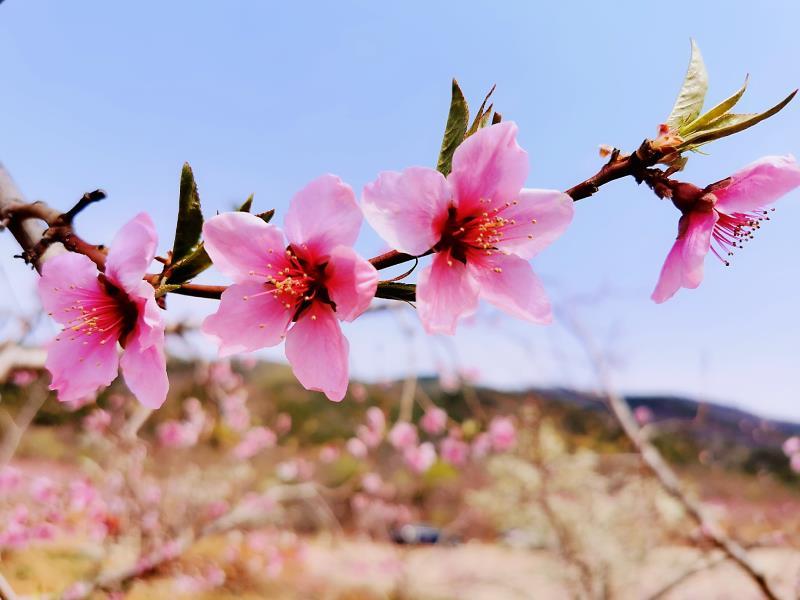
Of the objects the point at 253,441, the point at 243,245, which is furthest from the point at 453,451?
the point at 243,245

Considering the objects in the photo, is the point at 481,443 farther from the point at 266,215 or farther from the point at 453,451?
the point at 266,215

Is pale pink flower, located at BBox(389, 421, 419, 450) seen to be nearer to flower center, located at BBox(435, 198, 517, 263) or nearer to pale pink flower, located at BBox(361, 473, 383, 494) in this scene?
pale pink flower, located at BBox(361, 473, 383, 494)

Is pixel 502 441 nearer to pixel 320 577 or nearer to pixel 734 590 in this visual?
pixel 320 577

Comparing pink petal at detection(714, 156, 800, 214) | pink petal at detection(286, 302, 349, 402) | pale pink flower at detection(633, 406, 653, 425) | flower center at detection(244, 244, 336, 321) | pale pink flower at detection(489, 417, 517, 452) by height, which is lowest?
pale pink flower at detection(633, 406, 653, 425)

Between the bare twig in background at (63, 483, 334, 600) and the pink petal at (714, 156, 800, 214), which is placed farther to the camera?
the bare twig in background at (63, 483, 334, 600)

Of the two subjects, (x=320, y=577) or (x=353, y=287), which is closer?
(x=353, y=287)

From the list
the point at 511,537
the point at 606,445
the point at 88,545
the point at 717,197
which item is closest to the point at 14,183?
the point at 717,197

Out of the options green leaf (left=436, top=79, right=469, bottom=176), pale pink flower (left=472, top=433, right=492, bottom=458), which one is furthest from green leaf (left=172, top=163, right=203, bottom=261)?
pale pink flower (left=472, top=433, right=492, bottom=458)
